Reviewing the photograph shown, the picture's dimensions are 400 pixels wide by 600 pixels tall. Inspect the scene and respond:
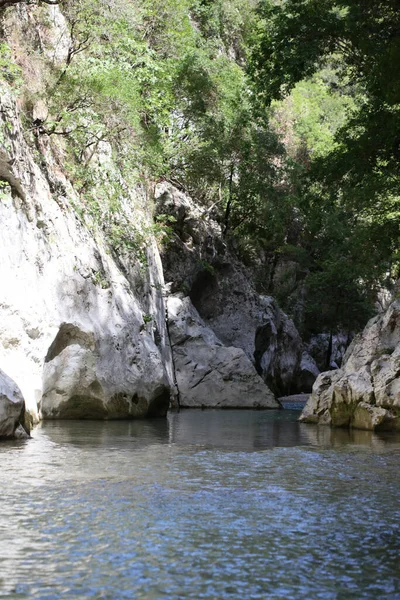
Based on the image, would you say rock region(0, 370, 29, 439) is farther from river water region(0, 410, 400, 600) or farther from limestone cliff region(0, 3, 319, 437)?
river water region(0, 410, 400, 600)

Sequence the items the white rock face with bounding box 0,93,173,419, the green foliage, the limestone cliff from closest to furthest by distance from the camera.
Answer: the white rock face with bounding box 0,93,173,419 < the limestone cliff < the green foliage

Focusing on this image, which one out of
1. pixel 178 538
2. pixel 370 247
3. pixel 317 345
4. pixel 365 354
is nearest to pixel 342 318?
pixel 317 345

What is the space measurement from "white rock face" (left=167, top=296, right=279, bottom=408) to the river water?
1717 cm

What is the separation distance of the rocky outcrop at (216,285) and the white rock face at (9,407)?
2093 cm

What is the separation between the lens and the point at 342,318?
149 ft

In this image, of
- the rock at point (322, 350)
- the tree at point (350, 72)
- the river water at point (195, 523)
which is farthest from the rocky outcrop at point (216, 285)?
the river water at point (195, 523)

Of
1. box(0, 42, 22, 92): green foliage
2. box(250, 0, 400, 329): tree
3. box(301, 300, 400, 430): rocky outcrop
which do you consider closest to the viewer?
box(250, 0, 400, 329): tree

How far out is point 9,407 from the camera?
12227 millimetres

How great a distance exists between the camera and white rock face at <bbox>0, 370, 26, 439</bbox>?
12080 mm

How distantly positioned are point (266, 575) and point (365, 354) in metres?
16.7

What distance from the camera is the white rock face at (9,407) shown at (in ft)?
39.6

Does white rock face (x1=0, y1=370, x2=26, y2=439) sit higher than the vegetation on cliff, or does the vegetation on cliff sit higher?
the vegetation on cliff

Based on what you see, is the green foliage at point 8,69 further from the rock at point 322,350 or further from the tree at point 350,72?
the rock at point 322,350

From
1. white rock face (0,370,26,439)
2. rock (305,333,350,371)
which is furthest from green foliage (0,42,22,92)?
rock (305,333,350,371)
